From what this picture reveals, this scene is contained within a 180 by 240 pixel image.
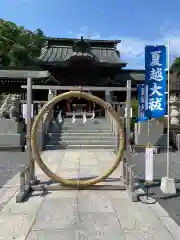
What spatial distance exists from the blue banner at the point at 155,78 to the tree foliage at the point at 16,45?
30.4 m

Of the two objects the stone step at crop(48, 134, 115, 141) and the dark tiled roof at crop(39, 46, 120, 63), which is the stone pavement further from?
the dark tiled roof at crop(39, 46, 120, 63)

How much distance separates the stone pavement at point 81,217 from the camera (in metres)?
3.92

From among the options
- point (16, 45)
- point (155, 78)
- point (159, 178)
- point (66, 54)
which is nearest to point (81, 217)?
point (159, 178)

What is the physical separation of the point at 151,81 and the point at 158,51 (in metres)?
0.96

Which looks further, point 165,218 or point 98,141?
point 98,141

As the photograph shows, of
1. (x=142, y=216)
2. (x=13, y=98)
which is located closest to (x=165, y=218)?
(x=142, y=216)

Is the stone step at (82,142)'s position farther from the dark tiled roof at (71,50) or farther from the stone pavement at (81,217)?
the dark tiled roof at (71,50)

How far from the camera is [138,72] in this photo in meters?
29.4

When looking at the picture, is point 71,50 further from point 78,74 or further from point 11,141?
point 11,141

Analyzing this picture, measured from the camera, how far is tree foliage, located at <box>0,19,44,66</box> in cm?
3831

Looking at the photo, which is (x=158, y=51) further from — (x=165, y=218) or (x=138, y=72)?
(x=138, y=72)

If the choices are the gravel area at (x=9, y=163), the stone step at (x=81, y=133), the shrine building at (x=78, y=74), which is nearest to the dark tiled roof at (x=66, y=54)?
the shrine building at (x=78, y=74)

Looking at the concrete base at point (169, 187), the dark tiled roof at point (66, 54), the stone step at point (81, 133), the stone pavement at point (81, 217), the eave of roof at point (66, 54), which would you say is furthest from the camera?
the dark tiled roof at point (66, 54)

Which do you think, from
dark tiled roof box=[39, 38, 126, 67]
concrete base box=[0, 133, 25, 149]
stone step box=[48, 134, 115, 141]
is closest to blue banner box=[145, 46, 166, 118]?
stone step box=[48, 134, 115, 141]
